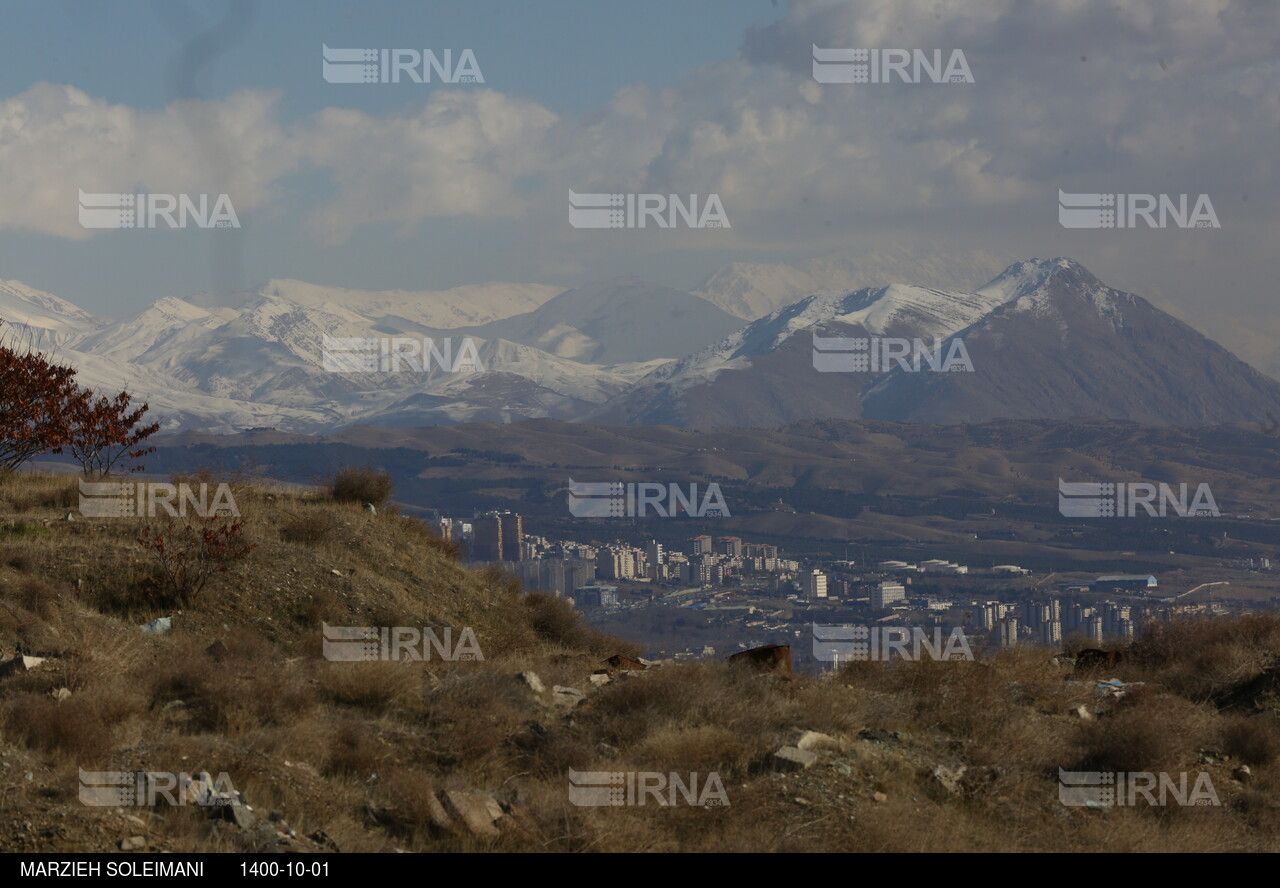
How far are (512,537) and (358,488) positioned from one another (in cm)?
11580

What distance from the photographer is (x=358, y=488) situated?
880 inches

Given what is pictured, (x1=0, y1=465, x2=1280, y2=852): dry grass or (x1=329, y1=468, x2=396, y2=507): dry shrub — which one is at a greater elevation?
(x1=329, y1=468, x2=396, y2=507): dry shrub

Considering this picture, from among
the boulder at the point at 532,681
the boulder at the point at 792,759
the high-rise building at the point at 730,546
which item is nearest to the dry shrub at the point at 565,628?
the boulder at the point at 532,681

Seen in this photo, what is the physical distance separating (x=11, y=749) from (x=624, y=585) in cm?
11563

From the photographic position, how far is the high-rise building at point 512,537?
99.7 m

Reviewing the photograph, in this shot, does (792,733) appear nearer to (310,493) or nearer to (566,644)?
(566,644)

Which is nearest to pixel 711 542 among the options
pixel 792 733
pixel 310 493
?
pixel 310 493

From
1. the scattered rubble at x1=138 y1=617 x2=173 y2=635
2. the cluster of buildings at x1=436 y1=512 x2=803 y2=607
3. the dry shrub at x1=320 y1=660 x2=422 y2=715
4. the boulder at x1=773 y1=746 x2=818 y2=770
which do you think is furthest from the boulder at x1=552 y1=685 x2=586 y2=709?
the cluster of buildings at x1=436 y1=512 x2=803 y2=607

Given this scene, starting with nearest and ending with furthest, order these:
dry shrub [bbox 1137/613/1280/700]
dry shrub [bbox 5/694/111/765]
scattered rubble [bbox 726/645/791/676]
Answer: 1. dry shrub [bbox 5/694/111/765]
2. scattered rubble [bbox 726/645/791/676]
3. dry shrub [bbox 1137/613/1280/700]

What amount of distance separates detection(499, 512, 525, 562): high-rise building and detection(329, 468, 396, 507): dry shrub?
28.8 metres

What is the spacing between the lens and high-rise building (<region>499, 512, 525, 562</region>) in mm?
99713

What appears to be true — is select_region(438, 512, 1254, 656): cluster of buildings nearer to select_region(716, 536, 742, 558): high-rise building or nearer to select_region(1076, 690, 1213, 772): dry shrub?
select_region(716, 536, 742, 558): high-rise building

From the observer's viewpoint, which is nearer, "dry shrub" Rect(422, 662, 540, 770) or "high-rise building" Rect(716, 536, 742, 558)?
"dry shrub" Rect(422, 662, 540, 770)
